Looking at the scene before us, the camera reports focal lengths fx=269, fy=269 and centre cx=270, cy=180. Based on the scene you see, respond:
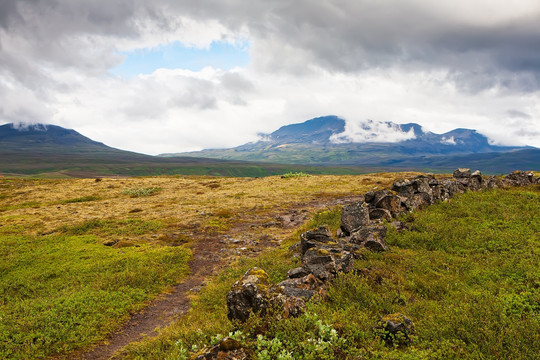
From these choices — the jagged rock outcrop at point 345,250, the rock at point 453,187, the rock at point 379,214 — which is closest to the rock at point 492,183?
the jagged rock outcrop at point 345,250

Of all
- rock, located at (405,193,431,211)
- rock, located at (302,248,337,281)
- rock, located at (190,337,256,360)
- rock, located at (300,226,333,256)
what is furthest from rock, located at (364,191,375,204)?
rock, located at (190,337,256,360)

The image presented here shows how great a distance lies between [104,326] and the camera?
1240cm

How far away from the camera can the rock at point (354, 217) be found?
1894 centimetres

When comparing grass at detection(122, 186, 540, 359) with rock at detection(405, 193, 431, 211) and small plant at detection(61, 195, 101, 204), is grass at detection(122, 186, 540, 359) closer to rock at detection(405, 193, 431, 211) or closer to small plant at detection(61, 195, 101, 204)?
rock at detection(405, 193, 431, 211)

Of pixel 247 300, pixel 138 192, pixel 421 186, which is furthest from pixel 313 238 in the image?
pixel 138 192

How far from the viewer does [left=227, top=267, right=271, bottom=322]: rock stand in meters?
9.76

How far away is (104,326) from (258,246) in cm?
1281

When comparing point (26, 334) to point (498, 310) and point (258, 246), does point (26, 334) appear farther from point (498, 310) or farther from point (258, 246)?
point (498, 310)

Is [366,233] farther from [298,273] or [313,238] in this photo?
[298,273]

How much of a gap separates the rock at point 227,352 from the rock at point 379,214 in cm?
1512

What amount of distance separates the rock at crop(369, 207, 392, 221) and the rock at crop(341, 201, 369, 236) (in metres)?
1.37

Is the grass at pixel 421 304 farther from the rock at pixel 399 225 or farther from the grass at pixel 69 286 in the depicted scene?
the grass at pixel 69 286

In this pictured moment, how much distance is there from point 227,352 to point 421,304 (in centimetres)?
719

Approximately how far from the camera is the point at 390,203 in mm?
21266
